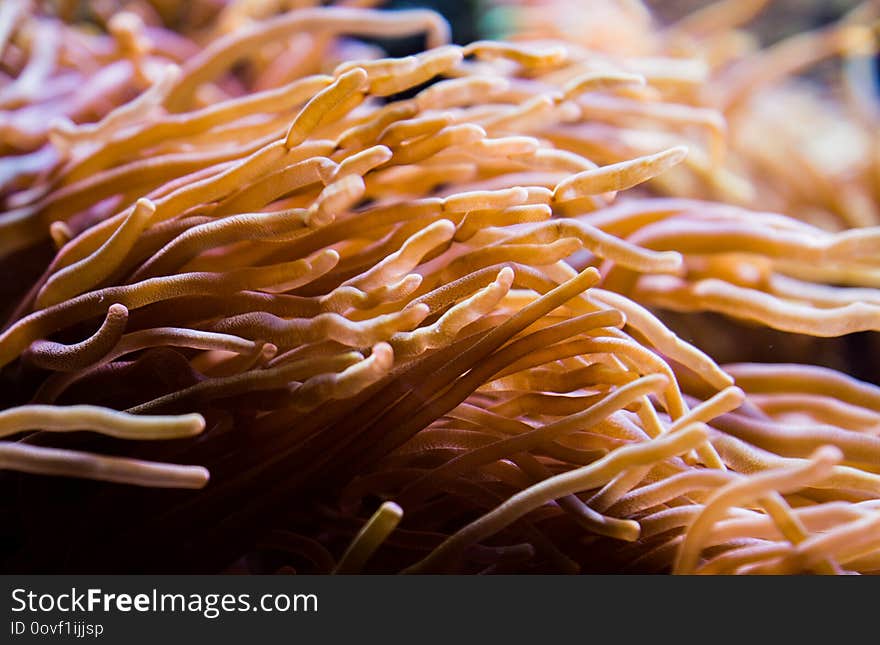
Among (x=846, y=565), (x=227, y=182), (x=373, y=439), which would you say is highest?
(x=227, y=182)

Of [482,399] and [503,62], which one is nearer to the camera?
[482,399]

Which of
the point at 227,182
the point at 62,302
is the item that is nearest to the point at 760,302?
the point at 227,182
